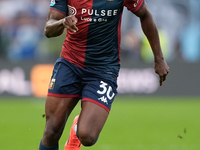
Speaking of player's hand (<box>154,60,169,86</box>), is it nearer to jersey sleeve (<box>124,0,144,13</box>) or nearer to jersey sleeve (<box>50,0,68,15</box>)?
jersey sleeve (<box>124,0,144,13</box>)

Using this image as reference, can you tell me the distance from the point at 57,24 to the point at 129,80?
28.1 ft

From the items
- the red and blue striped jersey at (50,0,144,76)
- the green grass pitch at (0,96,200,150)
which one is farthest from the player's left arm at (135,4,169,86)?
the green grass pitch at (0,96,200,150)

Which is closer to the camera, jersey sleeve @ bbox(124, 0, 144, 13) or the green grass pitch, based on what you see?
jersey sleeve @ bbox(124, 0, 144, 13)

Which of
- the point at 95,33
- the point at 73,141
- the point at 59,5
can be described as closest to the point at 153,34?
the point at 95,33

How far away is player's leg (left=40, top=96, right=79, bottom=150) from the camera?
4.98 m

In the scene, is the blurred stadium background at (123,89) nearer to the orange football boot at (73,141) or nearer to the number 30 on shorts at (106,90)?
the orange football boot at (73,141)

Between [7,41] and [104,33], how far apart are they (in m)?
9.69

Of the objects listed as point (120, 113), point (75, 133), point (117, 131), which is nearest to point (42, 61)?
point (120, 113)

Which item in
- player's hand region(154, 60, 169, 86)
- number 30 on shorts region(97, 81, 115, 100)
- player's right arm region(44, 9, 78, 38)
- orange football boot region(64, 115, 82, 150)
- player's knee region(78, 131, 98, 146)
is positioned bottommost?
orange football boot region(64, 115, 82, 150)

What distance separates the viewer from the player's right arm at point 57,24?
165 inches

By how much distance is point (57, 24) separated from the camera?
451cm

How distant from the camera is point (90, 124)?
4840 mm

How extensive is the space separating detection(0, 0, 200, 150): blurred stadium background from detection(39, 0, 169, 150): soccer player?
1714 mm

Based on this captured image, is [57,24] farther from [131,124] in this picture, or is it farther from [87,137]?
[131,124]
